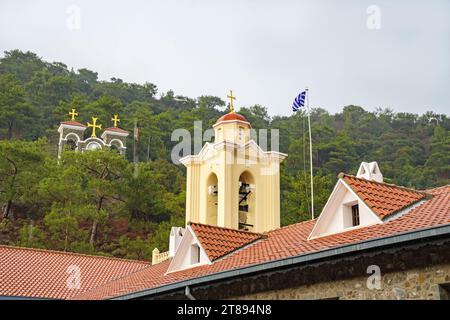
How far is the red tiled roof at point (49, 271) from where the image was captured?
18.4 meters

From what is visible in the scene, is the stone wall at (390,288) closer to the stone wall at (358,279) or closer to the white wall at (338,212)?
the stone wall at (358,279)

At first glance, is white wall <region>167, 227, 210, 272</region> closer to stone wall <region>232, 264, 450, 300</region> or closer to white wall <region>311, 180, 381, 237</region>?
white wall <region>311, 180, 381, 237</region>

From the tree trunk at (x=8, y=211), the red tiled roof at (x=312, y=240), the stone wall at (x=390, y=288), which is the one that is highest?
the tree trunk at (x=8, y=211)

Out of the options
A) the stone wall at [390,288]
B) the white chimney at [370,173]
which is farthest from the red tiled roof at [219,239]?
the stone wall at [390,288]

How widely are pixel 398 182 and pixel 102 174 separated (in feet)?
76.6

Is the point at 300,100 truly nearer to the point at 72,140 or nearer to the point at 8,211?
the point at 8,211

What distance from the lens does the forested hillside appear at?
41.0 metres

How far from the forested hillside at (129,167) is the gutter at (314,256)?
85.6ft

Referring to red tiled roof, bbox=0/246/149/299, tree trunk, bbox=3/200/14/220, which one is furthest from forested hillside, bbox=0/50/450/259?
red tiled roof, bbox=0/246/149/299

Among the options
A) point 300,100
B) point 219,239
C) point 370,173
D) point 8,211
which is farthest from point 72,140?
point 370,173

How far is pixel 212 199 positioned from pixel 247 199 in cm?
114

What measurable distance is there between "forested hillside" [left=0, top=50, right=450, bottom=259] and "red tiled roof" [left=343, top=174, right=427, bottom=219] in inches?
1045
